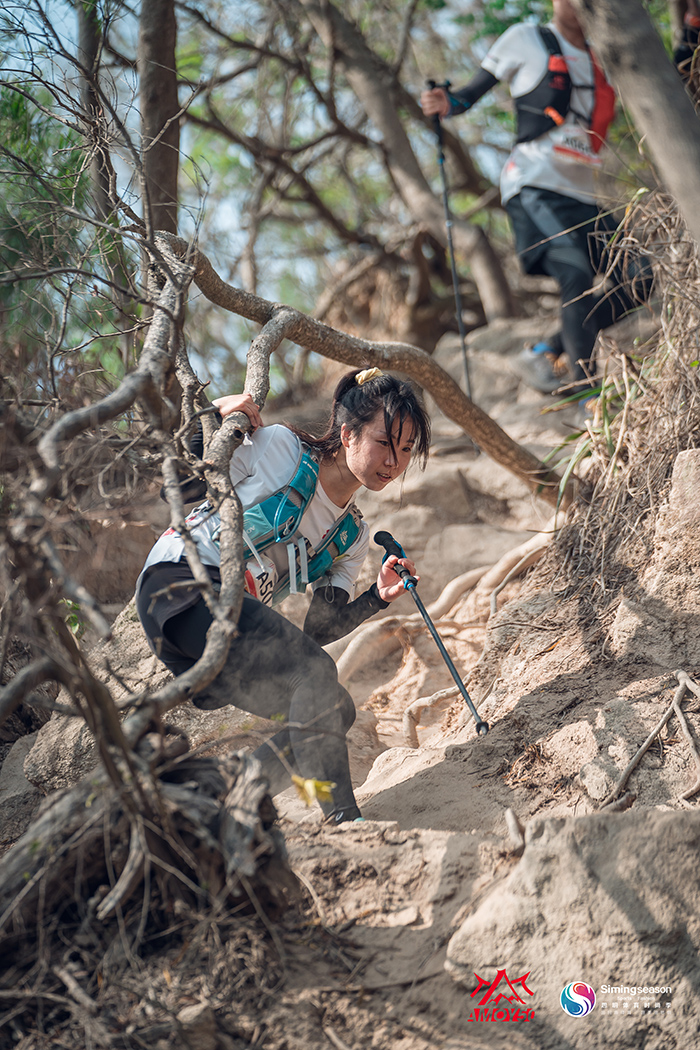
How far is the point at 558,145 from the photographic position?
4391 millimetres

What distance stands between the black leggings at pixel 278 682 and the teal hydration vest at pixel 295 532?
0.66 ft

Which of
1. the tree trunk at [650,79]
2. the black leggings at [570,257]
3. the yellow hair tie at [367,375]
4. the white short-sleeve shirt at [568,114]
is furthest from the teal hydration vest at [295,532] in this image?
the white short-sleeve shirt at [568,114]

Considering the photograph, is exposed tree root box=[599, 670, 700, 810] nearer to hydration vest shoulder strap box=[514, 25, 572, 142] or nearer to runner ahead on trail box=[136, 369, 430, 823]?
runner ahead on trail box=[136, 369, 430, 823]

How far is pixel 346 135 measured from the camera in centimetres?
653

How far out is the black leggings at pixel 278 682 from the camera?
91.8 inches

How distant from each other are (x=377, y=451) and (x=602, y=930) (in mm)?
1492

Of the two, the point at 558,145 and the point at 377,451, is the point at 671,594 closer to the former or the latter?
the point at 377,451

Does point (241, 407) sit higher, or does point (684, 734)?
point (241, 407)

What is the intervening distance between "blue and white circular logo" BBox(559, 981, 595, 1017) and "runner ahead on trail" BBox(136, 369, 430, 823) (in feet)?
2.63

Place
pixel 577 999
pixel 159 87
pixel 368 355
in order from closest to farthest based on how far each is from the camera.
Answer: pixel 577 999 → pixel 368 355 → pixel 159 87

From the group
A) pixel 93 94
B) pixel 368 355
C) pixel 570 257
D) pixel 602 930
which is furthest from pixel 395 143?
pixel 602 930

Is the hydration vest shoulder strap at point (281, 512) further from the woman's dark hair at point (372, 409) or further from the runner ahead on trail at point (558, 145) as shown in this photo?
the runner ahead on trail at point (558, 145)

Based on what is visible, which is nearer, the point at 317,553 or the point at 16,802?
the point at 317,553

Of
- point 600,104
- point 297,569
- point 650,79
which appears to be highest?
point 600,104
